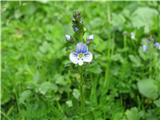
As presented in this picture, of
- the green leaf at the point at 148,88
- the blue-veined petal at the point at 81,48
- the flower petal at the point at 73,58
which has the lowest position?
the green leaf at the point at 148,88

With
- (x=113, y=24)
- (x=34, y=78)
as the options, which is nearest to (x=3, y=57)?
(x=34, y=78)

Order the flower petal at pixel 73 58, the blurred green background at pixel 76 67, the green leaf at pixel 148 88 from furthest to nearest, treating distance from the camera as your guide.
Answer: the green leaf at pixel 148 88 → the blurred green background at pixel 76 67 → the flower petal at pixel 73 58

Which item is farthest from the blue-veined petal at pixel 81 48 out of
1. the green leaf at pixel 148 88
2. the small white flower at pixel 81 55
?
the green leaf at pixel 148 88

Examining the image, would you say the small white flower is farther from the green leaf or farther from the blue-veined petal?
the green leaf

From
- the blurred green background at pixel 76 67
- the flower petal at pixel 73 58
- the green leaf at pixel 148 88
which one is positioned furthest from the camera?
the green leaf at pixel 148 88

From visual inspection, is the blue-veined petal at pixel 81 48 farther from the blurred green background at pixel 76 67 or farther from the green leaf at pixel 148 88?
the green leaf at pixel 148 88

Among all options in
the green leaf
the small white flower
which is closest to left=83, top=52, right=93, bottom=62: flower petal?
the small white flower

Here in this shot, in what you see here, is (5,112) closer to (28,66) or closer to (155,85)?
(28,66)

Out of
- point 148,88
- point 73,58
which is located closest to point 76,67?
point 73,58
